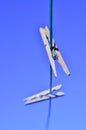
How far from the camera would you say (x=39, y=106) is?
1.12 metres

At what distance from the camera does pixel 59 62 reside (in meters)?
1.09

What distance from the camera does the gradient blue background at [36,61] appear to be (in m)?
1.08

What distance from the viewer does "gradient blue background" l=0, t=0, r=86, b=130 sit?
1085 millimetres

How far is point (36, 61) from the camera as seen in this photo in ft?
3.61

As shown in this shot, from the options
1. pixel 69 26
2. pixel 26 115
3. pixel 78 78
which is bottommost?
pixel 26 115

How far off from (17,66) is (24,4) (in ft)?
0.72

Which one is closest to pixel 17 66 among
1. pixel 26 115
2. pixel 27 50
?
pixel 27 50

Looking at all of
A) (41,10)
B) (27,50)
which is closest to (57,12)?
(41,10)

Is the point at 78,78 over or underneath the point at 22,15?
underneath

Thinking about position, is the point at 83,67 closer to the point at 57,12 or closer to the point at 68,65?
the point at 68,65

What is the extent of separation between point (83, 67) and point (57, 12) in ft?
0.71

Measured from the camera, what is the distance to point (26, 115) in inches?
43.8

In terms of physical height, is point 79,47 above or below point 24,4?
below

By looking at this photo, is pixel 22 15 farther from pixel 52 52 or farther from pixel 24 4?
pixel 52 52
